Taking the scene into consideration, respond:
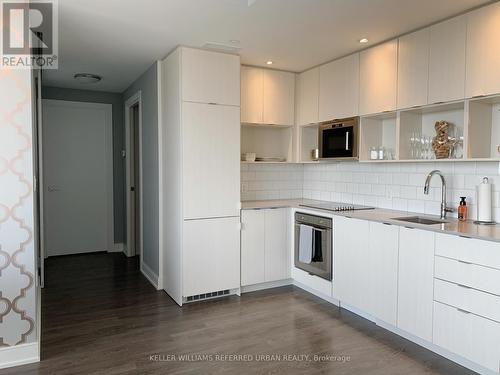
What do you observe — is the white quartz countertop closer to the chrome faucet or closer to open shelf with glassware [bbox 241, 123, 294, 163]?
the chrome faucet

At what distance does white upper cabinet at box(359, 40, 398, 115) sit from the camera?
3375 mm

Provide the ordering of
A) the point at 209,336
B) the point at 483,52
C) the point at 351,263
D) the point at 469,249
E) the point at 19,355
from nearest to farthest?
the point at 469,249 → the point at 19,355 → the point at 483,52 → the point at 209,336 → the point at 351,263

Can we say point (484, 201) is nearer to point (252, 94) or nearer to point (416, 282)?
point (416, 282)

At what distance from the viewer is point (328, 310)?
3.58 meters

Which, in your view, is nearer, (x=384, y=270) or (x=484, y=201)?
(x=484, y=201)

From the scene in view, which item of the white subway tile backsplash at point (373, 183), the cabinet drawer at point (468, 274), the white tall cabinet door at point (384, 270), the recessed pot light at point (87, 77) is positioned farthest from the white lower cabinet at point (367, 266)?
the recessed pot light at point (87, 77)

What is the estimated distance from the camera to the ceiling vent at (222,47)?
356 cm

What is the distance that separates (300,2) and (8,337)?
10.1 ft

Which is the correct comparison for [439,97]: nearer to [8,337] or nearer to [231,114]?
[231,114]

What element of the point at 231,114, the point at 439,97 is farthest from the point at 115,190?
the point at 439,97

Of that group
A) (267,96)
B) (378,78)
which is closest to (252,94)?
(267,96)

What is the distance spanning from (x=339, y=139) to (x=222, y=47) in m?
1.53

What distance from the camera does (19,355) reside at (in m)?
2.56

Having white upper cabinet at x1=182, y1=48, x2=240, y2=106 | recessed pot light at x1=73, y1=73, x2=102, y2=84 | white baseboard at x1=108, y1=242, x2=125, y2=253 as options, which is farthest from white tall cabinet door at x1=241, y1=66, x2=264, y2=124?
white baseboard at x1=108, y1=242, x2=125, y2=253
